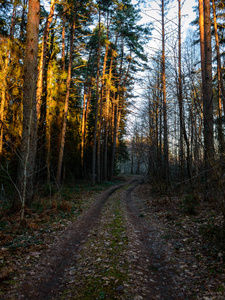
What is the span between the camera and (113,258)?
15.4 feet

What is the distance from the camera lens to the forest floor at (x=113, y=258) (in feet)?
11.3

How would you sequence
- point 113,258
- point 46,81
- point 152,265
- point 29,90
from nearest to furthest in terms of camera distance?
point 152,265, point 113,258, point 29,90, point 46,81

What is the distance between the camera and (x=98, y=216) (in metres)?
9.06

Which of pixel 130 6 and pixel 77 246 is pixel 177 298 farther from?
pixel 130 6

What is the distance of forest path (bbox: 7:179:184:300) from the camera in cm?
340

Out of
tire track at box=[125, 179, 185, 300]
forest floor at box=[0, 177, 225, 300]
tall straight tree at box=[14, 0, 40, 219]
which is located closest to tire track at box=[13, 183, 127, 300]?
forest floor at box=[0, 177, 225, 300]

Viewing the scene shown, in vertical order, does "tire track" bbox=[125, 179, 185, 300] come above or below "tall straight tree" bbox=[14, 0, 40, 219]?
below

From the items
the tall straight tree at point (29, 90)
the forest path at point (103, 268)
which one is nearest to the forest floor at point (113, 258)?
the forest path at point (103, 268)

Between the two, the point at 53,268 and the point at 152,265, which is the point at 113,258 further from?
the point at 53,268

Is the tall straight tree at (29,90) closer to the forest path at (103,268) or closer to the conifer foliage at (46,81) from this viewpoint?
the conifer foliage at (46,81)

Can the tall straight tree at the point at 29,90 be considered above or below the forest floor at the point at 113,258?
above

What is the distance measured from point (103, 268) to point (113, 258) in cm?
54

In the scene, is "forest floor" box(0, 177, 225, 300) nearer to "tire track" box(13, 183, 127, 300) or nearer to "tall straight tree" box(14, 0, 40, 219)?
"tire track" box(13, 183, 127, 300)

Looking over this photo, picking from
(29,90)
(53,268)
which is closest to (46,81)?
(29,90)
